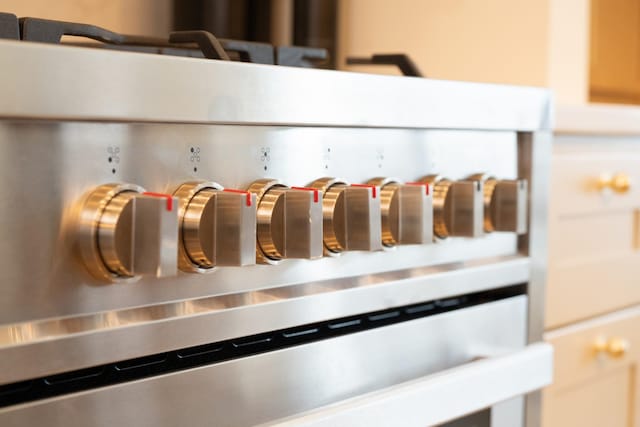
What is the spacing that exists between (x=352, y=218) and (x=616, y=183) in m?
0.61

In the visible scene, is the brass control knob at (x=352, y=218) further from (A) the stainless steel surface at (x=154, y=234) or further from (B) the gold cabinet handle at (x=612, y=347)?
(B) the gold cabinet handle at (x=612, y=347)

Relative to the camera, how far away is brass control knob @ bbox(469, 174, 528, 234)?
795 mm

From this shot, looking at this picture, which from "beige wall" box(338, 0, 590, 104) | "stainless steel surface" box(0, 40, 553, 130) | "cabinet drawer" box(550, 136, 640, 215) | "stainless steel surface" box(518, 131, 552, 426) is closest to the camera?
"stainless steel surface" box(0, 40, 553, 130)

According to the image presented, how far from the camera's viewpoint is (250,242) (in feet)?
1.75

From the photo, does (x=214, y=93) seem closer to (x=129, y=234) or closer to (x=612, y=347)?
(x=129, y=234)

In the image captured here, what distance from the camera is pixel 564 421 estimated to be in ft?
3.53

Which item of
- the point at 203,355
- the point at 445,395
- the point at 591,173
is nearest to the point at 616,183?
the point at 591,173

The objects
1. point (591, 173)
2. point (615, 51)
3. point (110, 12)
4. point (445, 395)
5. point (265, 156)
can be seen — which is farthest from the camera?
point (615, 51)

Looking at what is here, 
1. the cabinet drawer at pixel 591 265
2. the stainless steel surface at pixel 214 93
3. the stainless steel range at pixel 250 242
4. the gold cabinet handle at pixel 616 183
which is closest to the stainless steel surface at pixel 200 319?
the stainless steel range at pixel 250 242

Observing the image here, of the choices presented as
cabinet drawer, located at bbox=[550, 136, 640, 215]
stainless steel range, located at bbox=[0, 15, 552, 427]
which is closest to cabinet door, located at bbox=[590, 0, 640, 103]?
cabinet drawer, located at bbox=[550, 136, 640, 215]

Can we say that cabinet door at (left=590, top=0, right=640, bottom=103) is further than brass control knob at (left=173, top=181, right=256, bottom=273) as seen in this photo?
Yes

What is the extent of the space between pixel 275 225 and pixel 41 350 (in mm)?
175

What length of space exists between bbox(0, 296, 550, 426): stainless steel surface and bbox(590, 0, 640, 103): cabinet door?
146 cm

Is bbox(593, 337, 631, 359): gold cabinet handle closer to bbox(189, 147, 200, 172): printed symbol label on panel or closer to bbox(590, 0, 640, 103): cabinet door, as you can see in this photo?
bbox(189, 147, 200, 172): printed symbol label on panel
